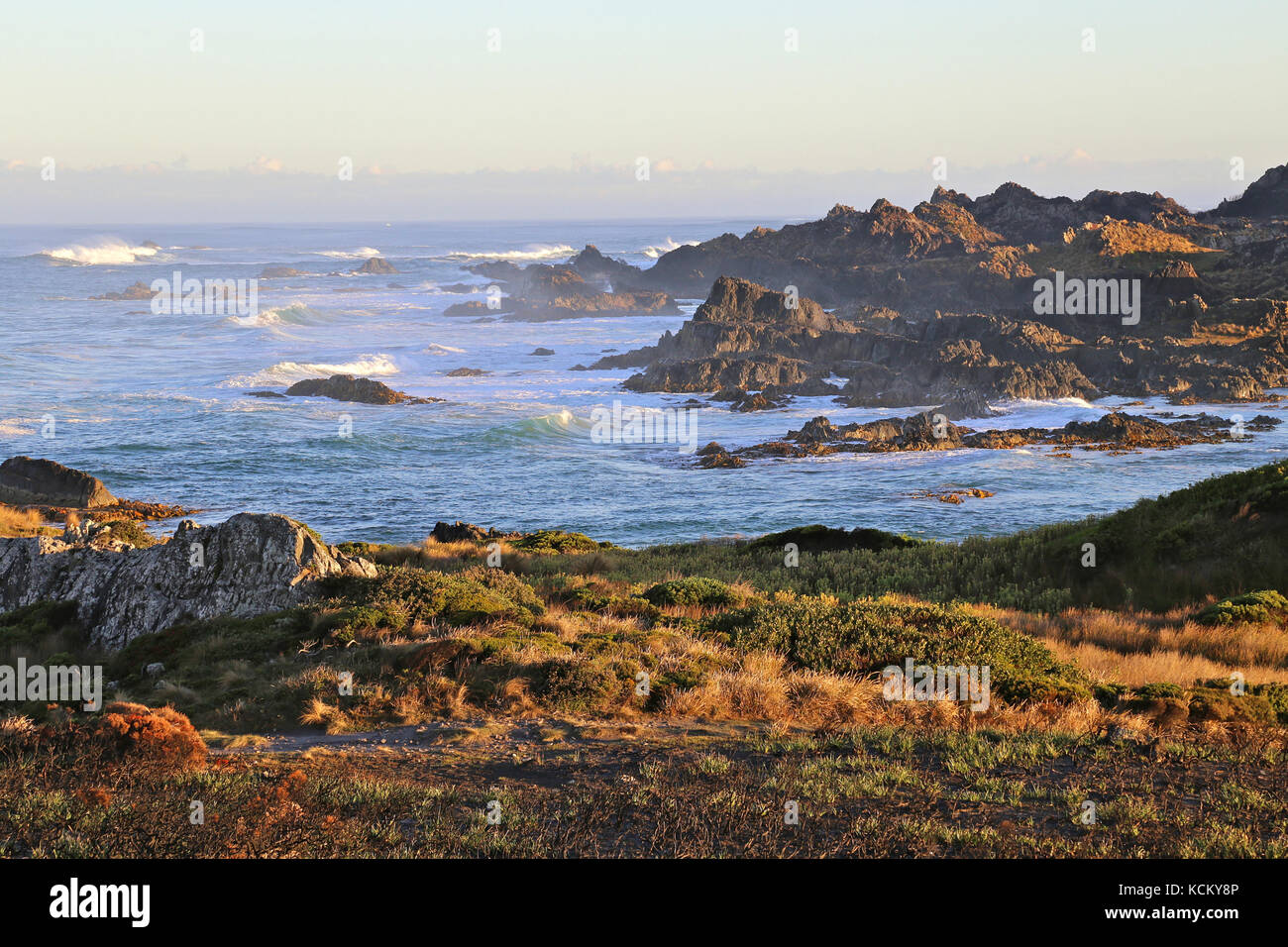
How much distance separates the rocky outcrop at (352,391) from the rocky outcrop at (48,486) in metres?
25.8

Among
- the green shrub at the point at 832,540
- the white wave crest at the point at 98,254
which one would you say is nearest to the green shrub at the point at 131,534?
the green shrub at the point at 832,540

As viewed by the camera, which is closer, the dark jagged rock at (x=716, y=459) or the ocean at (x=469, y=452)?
the ocean at (x=469, y=452)

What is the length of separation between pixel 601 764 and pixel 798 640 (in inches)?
191

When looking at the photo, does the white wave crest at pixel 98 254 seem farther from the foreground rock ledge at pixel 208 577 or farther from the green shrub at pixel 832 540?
the foreground rock ledge at pixel 208 577

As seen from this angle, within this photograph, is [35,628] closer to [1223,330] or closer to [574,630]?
[574,630]

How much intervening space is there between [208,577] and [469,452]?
125ft

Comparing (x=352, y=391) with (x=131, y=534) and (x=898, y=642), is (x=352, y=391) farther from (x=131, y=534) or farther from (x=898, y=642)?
(x=898, y=642)

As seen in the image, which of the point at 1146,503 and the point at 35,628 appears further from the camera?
the point at 1146,503

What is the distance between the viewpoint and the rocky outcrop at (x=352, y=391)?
6562 centimetres

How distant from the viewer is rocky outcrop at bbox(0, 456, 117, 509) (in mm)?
39000

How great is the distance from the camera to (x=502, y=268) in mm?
160500

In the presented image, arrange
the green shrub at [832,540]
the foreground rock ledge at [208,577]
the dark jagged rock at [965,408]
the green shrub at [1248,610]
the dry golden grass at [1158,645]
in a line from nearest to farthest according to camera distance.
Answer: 1. the dry golden grass at [1158,645]
2. the foreground rock ledge at [208,577]
3. the green shrub at [1248,610]
4. the green shrub at [832,540]
5. the dark jagged rock at [965,408]

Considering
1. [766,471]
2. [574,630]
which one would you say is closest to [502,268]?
[766,471]

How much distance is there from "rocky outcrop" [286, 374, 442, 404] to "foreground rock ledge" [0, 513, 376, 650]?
4950 centimetres
